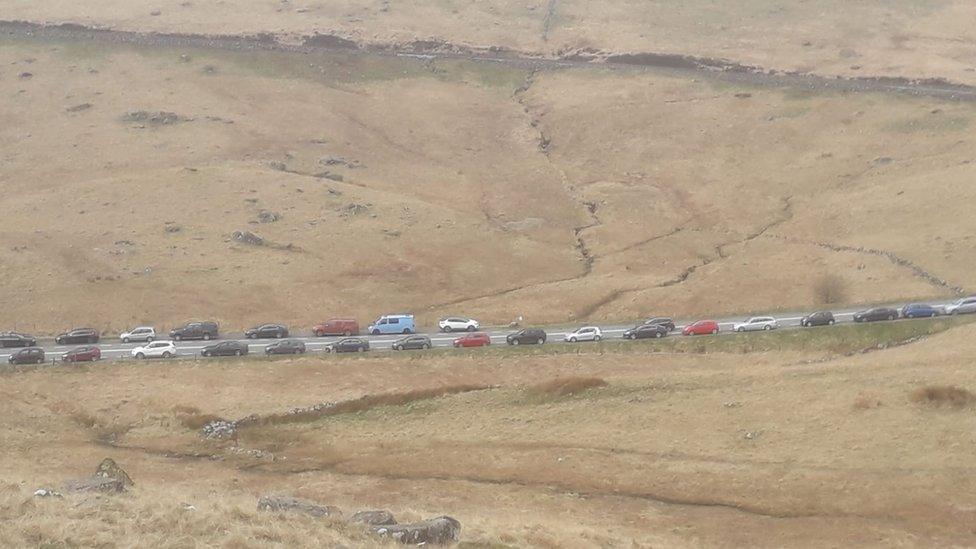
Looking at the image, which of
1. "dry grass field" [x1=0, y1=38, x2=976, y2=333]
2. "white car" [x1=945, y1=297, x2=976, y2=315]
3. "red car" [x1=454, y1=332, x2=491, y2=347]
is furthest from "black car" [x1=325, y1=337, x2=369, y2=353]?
"white car" [x1=945, y1=297, x2=976, y2=315]

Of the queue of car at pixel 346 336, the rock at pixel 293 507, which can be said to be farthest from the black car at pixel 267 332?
the rock at pixel 293 507

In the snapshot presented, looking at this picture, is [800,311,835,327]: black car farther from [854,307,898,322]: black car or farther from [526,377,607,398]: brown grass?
[526,377,607,398]: brown grass

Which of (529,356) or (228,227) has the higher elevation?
(228,227)

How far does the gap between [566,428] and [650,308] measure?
33638 millimetres

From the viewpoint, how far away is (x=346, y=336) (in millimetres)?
77562

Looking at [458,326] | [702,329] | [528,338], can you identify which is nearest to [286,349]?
[458,326]

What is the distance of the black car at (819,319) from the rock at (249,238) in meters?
54.7

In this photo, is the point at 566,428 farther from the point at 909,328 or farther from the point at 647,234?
the point at 647,234

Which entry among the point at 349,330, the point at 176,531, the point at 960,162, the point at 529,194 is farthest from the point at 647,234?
the point at 176,531

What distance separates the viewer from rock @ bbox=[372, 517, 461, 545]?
30.0 m

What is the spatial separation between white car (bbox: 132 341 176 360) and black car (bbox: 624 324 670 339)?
3159cm

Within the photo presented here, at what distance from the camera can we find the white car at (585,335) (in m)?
71.0

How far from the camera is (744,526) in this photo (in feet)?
128

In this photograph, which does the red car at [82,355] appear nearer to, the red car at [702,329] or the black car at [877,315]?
the red car at [702,329]
